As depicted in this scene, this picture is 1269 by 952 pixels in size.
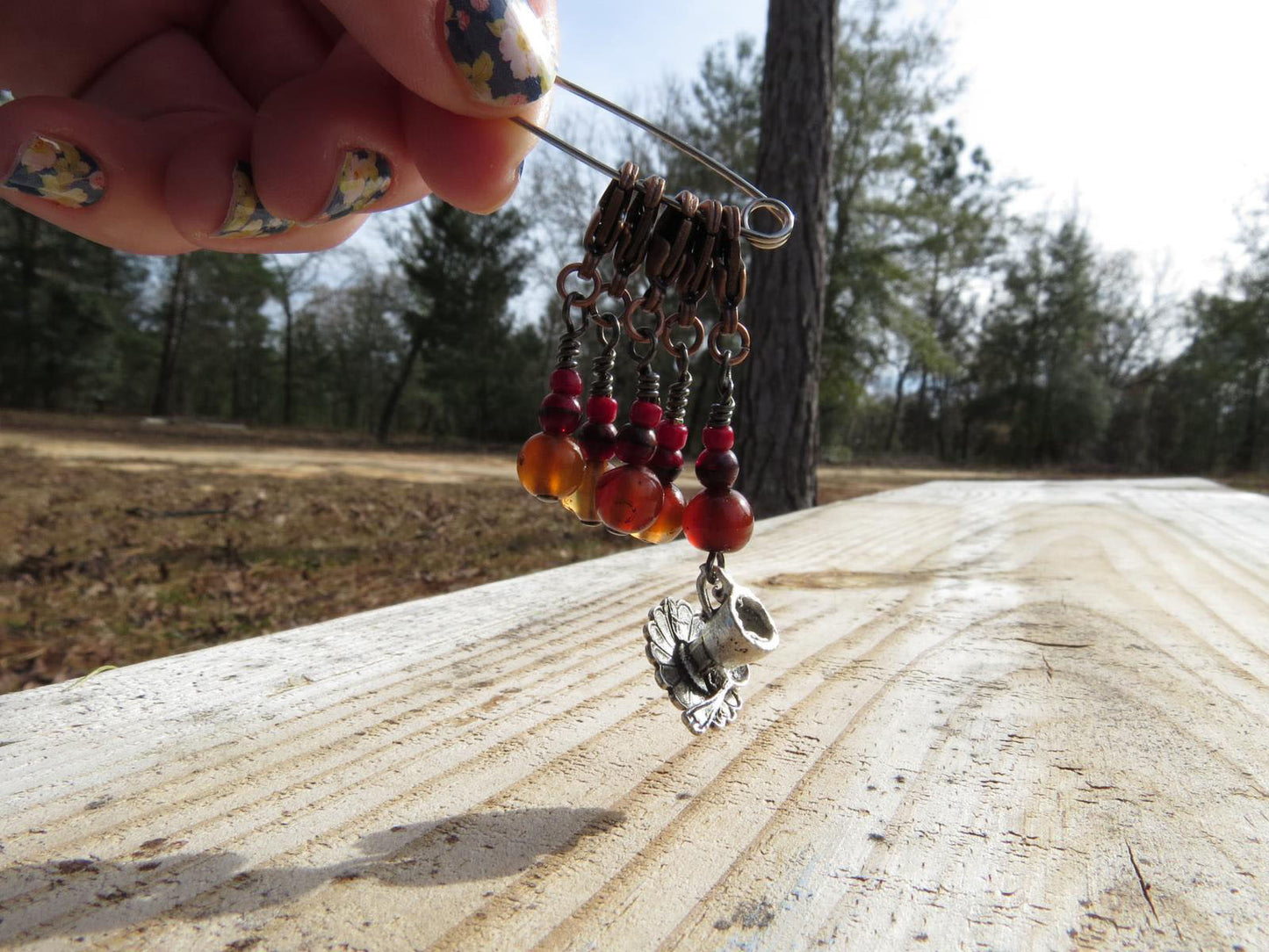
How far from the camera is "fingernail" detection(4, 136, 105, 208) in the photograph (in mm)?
794

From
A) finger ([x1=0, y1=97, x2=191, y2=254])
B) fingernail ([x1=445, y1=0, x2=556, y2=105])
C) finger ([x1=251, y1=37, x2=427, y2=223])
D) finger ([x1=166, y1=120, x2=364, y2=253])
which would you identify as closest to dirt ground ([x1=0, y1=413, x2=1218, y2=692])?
finger ([x1=0, y1=97, x2=191, y2=254])

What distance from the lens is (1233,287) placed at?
2144 centimetres

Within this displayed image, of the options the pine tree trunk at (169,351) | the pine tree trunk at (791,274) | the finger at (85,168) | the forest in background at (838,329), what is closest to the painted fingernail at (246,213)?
the finger at (85,168)

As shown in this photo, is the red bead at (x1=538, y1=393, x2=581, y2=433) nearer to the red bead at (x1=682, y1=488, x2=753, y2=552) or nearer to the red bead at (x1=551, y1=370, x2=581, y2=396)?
the red bead at (x1=551, y1=370, x2=581, y2=396)

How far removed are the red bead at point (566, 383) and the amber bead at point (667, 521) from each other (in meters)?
0.16

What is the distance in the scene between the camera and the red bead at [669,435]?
99 cm

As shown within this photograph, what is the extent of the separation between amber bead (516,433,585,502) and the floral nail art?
322 millimetres

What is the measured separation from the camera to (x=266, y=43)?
41.6 inches

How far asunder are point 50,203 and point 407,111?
405 mm

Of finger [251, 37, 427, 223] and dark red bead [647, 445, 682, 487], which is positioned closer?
finger [251, 37, 427, 223]

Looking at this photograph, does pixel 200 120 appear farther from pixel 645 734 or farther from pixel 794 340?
pixel 794 340

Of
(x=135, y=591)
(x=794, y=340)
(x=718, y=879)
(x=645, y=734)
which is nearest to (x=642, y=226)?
(x=645, y=734)

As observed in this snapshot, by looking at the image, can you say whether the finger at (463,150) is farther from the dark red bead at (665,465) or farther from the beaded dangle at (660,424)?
the dark red bead at (665,465)

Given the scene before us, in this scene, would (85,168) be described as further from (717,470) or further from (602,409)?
(717,470)
